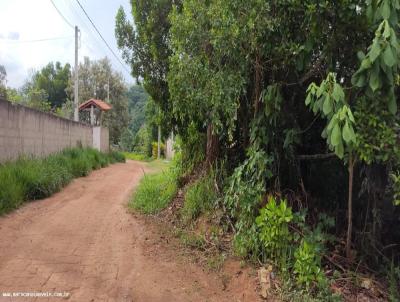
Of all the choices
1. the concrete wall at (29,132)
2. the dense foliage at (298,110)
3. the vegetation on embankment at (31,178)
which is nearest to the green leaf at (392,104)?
the dense foliage at (298,110)

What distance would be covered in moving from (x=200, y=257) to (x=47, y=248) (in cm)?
198

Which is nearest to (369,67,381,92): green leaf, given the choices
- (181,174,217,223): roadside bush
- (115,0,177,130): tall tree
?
(181,174,217,223): roadside bush

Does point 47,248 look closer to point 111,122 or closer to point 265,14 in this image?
point 265,14

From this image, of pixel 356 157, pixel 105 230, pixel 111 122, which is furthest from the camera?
pixel 111 122

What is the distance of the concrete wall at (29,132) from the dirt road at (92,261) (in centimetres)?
208

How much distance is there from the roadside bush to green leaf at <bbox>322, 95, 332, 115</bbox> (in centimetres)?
317

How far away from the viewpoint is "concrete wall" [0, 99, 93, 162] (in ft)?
28.4

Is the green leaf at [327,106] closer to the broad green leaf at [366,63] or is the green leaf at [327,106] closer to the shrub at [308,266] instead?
the broad green leaf at [366,63]

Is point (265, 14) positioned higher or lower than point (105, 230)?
higher

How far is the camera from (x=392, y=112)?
3398 millimetres

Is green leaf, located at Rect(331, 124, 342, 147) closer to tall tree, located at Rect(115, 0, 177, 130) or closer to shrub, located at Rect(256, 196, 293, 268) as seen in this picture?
shrub, located at Rect(256, 196, 293, 268)

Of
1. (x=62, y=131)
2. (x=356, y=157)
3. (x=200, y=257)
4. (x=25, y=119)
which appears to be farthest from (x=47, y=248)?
A: (x=62, y=131)

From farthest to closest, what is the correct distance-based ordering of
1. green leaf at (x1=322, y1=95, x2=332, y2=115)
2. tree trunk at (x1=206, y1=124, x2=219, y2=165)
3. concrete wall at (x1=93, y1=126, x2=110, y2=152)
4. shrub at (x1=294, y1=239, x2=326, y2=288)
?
concrete wall at (x1=93, y1=126, x2=110, y2=152)
tree trunk at (x1=206, y1=124, x2=219, y2=165)
shrub at (x1=294, y1=239, x2=326, y2=288)
green leaf at (x1=322, y1=95, x2=332, y2=115)

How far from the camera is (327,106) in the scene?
3256mm
